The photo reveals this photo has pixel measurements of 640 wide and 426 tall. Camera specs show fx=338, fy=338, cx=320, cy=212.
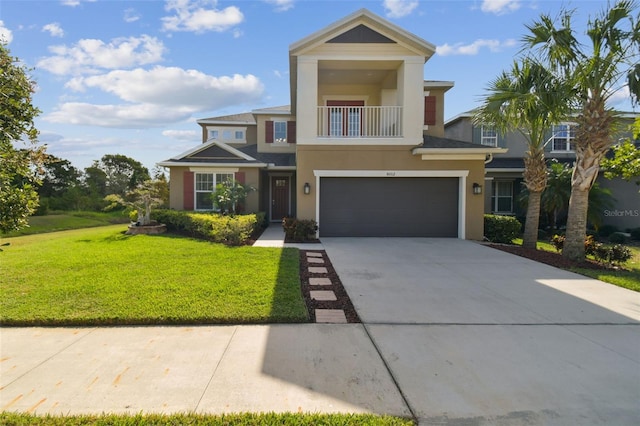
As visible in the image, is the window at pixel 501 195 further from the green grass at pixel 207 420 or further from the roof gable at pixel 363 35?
the green grass at pixel 207 420

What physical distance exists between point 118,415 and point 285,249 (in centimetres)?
690

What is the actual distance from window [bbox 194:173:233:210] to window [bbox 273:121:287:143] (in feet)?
14.3

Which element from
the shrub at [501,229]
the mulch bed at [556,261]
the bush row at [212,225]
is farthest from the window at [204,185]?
the mulch bed at [556,261]

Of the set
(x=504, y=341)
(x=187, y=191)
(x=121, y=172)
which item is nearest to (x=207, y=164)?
(x=187, y=191)

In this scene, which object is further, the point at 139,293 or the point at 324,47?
the point at 324,47

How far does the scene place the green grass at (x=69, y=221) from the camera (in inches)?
711

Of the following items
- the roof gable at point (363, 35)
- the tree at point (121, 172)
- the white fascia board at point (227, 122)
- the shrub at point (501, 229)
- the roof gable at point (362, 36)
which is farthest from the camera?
the tree at point (121, 172)

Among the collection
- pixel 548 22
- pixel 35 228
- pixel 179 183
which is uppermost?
pixel 548 22

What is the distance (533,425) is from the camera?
2535 millimetres

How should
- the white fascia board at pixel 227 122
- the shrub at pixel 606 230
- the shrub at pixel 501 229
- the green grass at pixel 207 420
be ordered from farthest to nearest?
the white fascia board at pixel 227 122, the shrub at pixel 606 230, the shrub at pixel 501 229, the green grass at pixel 207 420

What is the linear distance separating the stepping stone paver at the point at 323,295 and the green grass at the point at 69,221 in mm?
17656

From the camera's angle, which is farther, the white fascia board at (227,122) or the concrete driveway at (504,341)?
the white fascia board at (227,122)

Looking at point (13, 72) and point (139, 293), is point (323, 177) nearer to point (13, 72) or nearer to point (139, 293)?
point (139, 293)

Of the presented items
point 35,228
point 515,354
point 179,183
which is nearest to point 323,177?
point 179,183
